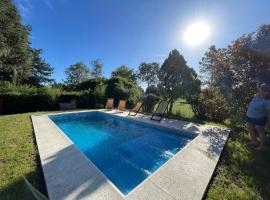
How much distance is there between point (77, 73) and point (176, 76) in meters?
41.4

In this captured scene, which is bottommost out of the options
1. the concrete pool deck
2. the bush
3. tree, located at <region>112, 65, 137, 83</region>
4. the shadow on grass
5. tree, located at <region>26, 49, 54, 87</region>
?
the shadow on grass

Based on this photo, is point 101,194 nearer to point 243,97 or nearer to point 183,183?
point 183,183

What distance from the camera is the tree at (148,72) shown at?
4656 centimetres

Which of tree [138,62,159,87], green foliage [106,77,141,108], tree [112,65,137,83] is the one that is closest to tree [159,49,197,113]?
green foliage [106,77,141,108]

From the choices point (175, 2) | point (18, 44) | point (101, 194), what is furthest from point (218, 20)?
point (18, 44)

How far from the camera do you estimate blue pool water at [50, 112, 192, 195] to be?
3645mm

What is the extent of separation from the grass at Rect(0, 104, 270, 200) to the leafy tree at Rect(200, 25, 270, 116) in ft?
9.47

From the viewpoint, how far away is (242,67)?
6.27 meters

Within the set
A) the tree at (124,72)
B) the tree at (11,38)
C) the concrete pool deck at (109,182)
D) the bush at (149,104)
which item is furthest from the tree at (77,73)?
the concrete pool deck at (109,182)

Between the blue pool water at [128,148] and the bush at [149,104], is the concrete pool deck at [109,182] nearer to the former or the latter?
the blue pool water at [128,148]

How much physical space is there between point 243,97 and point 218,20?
3.76 m

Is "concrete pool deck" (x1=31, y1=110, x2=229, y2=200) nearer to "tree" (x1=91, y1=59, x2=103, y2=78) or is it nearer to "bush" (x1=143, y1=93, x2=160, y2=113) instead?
"bush" (x1=143, y1=93, x2=160, y2=113)

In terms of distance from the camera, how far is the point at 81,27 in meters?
13.3

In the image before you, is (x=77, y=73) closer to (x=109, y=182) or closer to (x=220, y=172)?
(x=109, y=182)
